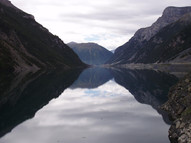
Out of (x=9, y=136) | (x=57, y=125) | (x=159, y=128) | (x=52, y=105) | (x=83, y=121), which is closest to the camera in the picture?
(x=9, y=136)

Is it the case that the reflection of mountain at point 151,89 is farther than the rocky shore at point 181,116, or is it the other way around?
the reflection of mountain at point 151,89

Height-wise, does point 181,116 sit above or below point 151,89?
above

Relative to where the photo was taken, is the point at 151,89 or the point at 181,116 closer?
the point at 181,116

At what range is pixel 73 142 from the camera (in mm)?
26062

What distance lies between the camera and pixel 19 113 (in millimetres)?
42219

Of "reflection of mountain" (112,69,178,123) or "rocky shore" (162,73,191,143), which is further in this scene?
"reflection of mountain" (112,69,178,123)

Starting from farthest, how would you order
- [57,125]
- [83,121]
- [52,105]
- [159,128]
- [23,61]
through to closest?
[23,61] < [52,105] < [83,121] < [57,125] < [159,128]

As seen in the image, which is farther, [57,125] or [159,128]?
[57,125]

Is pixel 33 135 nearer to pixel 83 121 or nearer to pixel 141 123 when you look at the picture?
pixel 83 121

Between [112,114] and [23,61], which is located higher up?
[23,61]

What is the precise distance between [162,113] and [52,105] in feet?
71.4

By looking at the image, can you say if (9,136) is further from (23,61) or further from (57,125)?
(23,61)

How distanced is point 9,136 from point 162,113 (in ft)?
74.5

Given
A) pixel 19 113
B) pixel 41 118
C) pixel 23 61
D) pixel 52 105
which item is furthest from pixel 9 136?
pixel 23 61
